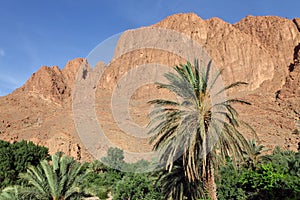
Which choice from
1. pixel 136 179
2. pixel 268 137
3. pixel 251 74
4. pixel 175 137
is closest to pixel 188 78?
pixel 175 137

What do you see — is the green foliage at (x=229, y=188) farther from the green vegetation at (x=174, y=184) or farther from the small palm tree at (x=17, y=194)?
the small palm tree at (x=17, y=194)

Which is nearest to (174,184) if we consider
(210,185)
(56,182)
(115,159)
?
(210,185)

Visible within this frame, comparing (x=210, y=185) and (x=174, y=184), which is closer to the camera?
(x=210, y=185)

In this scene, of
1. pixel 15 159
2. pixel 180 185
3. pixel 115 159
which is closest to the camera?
pixel 180 185

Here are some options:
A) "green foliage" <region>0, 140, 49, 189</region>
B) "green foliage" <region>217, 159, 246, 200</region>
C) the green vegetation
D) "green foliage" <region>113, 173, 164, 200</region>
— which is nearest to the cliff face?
"green foliage" <region>0, 140, 49, 189</region>

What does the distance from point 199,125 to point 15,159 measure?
89.0 ft

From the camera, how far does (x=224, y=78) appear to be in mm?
99000

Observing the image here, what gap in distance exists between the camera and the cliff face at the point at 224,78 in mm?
73438

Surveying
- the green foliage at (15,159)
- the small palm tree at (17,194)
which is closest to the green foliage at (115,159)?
the green foliage at (15,159)

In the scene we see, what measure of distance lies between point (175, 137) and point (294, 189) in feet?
19.3

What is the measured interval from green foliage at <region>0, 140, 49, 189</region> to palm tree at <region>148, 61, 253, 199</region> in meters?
21.3

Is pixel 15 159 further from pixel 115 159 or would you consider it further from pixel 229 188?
pixel 115 159

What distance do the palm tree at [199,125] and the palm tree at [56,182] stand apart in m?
6.00

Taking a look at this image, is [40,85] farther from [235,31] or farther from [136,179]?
[136,179]
